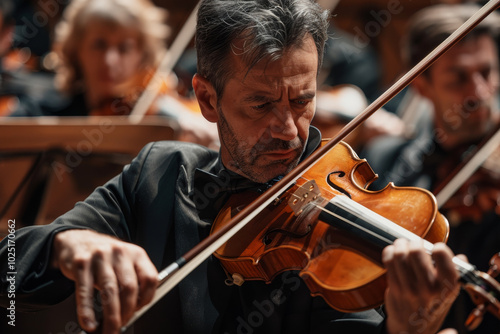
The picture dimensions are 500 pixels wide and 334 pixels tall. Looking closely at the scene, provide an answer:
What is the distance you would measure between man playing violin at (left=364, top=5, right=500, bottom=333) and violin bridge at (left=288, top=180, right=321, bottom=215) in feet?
3.14

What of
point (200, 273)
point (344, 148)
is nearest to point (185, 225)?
point (200, 273)

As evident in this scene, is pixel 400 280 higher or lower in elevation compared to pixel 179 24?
higher

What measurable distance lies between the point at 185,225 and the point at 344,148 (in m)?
0.29

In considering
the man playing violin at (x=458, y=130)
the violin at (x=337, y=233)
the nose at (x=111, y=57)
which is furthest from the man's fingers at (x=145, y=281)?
the nose at (x=111, y=57)

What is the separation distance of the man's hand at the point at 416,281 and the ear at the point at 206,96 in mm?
371

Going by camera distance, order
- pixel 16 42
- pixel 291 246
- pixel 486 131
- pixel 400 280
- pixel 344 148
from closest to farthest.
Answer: pixel 400 280
pixel 291 246
pixel 344 148
pixel 486 131
pixel 16 42

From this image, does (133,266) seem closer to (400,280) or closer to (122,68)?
(400,280)

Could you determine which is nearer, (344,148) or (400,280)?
(400,280)

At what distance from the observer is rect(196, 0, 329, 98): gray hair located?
0.91 metres

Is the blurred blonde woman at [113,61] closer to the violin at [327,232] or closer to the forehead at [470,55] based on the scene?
the forehead at [470,55]

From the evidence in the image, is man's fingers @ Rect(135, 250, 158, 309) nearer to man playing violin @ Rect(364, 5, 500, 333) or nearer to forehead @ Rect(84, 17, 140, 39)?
man playing violin @ Rect(364, 5, 500, 333)

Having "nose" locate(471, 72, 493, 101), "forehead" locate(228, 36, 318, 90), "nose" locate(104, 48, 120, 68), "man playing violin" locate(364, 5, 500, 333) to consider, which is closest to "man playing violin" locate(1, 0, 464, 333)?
"forehead" locate(228, 36, 318, 90)

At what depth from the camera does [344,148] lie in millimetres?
1055

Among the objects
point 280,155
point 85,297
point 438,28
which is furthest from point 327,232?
point 438,28
